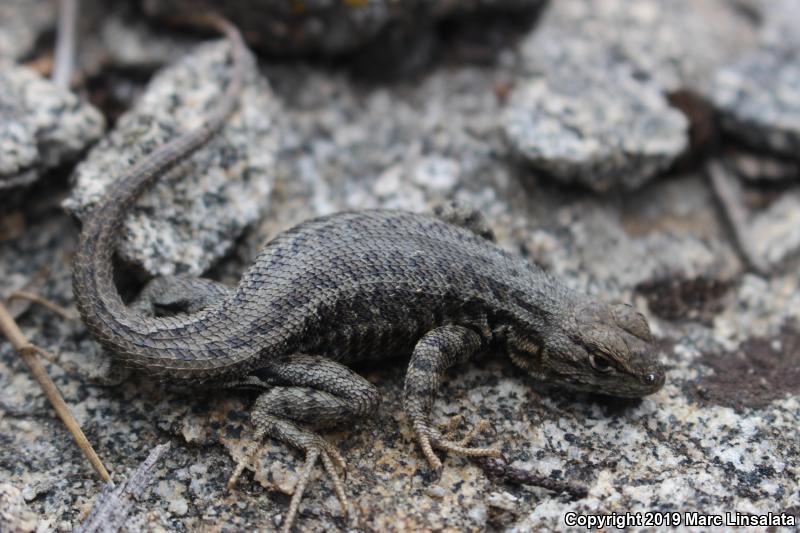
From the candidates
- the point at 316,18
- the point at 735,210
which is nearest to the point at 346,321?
the point at 316,18

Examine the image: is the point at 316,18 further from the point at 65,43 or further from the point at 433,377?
the point at 433,377

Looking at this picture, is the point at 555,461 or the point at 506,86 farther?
the point at 506,86

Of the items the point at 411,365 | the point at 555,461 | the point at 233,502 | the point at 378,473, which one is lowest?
the point at 233,502

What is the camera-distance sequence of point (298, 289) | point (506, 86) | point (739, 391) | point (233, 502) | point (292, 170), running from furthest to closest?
1. point (506, 86)
2. point (292, 170)
3. point (739, 391)
4. point (298, 289)
5. point (233, 502)

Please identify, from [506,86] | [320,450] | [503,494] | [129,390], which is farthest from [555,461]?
[506,86]

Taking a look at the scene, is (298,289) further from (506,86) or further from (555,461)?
(506,86)

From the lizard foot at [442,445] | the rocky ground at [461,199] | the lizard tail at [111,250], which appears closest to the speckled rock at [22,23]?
the rocky ground at [461,199]

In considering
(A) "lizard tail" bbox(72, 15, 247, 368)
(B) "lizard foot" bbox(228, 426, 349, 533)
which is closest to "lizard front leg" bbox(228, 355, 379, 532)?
(B) "lizard foot" bbox(228, 426, 349, 533)

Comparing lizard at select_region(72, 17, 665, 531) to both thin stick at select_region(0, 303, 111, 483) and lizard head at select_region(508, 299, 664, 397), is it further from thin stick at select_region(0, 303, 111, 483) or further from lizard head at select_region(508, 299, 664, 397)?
thin stick at select_region(0, 303, 111, 483)
